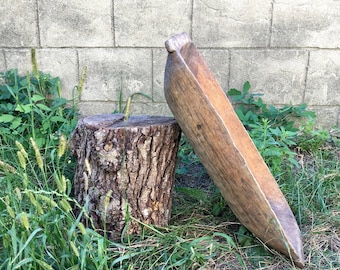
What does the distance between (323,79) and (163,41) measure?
1236mm

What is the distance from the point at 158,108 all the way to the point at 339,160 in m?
1.34

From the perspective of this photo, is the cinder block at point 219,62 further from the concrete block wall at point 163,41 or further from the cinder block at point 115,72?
the cinder block at point 115,72

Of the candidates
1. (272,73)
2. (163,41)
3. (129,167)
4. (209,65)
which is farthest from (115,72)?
(129,167)

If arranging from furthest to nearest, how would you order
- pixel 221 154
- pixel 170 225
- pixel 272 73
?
pixel 272 73
pixel 170 225
pixel 221 154

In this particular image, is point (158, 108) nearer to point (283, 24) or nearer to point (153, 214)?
point (283, 24)

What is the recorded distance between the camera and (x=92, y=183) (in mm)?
1778

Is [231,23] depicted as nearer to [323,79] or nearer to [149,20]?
[149,20]

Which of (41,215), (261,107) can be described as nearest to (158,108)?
(261,107)

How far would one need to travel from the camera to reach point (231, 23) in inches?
110

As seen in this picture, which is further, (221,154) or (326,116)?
(326,116)

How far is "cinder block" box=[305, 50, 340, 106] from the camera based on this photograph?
2875mm

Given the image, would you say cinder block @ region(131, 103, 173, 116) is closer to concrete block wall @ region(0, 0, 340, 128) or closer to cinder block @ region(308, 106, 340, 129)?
concrete block wall @ region(0, 0, 340, 128)

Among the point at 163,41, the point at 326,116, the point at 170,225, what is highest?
the point at 163,41

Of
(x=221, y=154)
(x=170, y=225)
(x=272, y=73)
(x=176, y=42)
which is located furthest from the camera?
(x=272, y=73)
